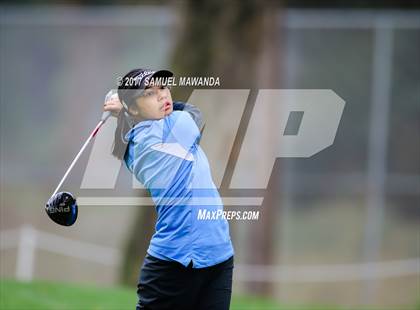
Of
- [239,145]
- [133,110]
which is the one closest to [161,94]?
[133,110]

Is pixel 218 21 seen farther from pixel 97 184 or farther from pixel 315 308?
pixel 315 308

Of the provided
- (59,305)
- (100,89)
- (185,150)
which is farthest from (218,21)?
(185,150)

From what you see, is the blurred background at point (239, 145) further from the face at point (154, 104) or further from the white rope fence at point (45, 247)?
the face at point (154, 104)

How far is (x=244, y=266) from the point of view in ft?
42.5

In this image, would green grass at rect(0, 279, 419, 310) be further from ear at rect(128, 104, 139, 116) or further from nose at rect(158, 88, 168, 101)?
nose at rect(158, 88, 168, 101)

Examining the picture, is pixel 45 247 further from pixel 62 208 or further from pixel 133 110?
pixel 133 110

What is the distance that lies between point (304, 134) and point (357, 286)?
2325mm

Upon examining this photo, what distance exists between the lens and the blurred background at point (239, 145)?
12594 mm

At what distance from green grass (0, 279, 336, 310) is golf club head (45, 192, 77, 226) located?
2257mm

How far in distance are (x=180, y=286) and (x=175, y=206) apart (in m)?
0.42

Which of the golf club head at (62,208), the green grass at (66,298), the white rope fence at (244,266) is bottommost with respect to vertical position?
the golf club head at (62,208)

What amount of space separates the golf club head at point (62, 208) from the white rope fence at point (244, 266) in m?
6.97

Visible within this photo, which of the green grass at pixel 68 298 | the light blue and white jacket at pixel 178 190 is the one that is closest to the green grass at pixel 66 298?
the green grass at pixel 68 298

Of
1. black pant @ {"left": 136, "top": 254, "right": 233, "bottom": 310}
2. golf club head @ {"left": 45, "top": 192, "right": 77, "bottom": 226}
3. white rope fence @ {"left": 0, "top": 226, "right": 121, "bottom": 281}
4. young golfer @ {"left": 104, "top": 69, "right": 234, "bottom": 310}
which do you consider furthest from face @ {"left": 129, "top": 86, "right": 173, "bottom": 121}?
white rope fence @ {"left": 0, "top": 226, "right": 121, "bottom": 281}
